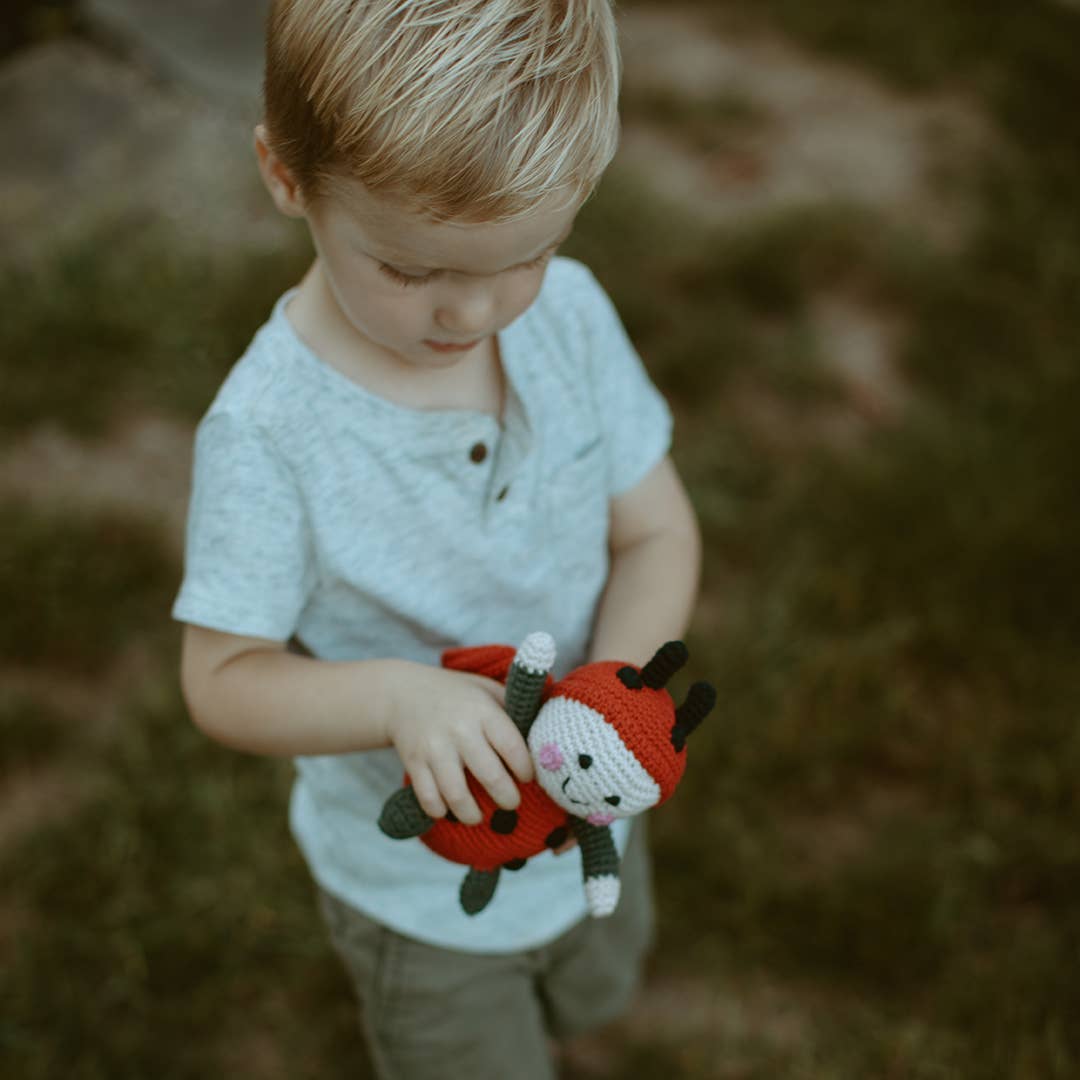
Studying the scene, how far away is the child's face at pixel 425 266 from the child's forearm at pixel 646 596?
14.7 inches

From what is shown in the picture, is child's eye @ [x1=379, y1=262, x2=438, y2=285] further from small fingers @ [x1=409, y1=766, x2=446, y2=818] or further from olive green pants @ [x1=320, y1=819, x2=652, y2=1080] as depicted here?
olive green pants @ [x1=320, y1=819, x2=652, y2=1080]

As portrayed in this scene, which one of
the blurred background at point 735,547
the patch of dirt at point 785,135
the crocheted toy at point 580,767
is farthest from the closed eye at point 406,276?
the patch of dirt at point 785,135

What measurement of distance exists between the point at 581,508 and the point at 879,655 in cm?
106

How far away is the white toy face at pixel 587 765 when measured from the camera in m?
0.85

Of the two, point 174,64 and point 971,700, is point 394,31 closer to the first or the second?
point 971,700

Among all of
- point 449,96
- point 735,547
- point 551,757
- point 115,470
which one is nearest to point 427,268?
point 449,96

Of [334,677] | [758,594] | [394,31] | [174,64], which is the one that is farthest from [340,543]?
[174,64]

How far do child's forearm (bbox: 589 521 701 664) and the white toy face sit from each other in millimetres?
297

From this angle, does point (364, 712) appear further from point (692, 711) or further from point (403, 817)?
point (692, 711)

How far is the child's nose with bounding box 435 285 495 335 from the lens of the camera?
0.87 metres

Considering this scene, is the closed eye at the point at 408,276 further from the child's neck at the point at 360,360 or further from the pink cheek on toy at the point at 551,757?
the pink cheek on toy at the point at 551,757

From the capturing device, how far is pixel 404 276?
2.83 ft

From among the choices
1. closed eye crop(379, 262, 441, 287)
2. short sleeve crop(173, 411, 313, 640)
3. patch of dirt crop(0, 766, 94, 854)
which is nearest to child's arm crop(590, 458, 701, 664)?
short sleeve crop(173, 411, 313, 640)

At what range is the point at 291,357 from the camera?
3.27 ft
